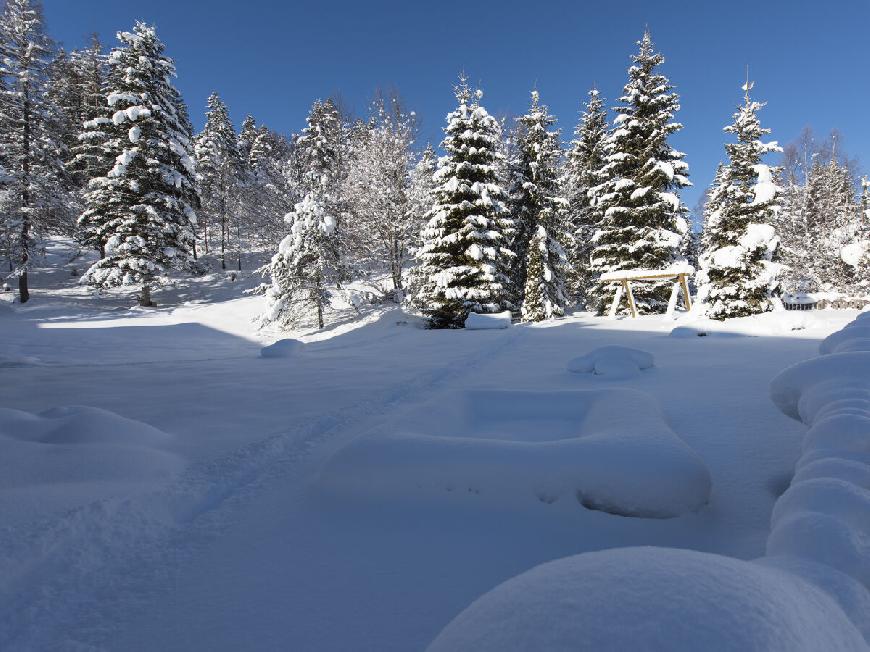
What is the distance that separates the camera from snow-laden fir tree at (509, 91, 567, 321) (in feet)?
56.7

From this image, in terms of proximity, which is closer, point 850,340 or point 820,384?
point 820,384

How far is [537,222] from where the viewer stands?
18.1m

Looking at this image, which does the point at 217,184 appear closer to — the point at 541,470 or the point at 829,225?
the point at 541,470

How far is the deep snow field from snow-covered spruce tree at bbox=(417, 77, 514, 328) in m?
10.6

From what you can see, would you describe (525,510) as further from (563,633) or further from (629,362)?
(629,362)

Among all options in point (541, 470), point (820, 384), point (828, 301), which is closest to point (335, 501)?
point (541, 470)

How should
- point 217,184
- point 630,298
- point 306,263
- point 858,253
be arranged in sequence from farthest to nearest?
point 217,184 → point 858,253 → point 306,263 → point 630,298

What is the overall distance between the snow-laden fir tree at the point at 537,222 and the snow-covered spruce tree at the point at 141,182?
1587 cm

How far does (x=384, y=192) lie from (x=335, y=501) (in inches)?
783

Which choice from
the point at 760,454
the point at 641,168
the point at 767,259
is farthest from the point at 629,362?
the point at 641,168

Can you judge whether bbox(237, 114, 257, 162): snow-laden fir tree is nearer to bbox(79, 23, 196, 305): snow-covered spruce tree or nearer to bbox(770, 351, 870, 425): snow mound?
bbox(79, 23, 196, 305): snow-covered spruce tree

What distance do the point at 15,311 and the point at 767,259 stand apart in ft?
91.7

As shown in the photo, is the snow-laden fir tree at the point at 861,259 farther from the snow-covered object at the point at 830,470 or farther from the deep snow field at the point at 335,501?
the snow-covered object at the point at 830,470

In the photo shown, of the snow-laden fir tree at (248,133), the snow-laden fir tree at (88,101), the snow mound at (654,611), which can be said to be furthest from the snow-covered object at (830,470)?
the snow-laden fir tree at (248,133)
